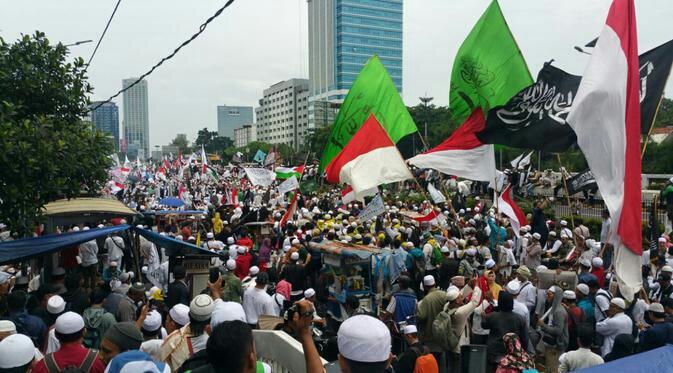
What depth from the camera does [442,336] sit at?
6.21 meters

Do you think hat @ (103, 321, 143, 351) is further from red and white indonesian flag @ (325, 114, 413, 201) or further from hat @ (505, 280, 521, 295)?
red and white indonesian flag @ (325, 114, 413, 201)

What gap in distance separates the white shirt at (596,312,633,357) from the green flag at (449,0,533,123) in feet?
15.5

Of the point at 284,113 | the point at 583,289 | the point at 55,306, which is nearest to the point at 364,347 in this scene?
the point at 55,306

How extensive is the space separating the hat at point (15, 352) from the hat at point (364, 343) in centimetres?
248

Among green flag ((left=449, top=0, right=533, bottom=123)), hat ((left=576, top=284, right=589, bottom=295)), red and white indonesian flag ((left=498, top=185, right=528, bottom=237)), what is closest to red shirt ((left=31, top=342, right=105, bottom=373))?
hat ((left=576, top=284, right=589, bottom=295))

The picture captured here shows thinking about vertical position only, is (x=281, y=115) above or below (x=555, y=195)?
above

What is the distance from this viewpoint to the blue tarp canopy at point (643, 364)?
207 cm

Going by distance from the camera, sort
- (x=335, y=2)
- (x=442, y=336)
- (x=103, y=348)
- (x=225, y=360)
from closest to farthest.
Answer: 1. (x=225, y=360)
2. (x=103, y=348)
3. (x=442, y=336)
4. (x=335, y=2)

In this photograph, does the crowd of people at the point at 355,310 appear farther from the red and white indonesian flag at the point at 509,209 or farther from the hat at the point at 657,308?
the red and white indonesian flag at the point at 509,209

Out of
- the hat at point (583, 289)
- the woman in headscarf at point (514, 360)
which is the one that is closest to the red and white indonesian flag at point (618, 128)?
the woman in headscarf at point (514, 360)

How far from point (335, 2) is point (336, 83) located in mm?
17621

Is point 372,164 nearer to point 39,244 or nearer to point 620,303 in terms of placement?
point 620,303

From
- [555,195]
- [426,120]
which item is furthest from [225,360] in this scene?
[426,120]

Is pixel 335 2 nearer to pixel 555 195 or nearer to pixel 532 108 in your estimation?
pixel 555 195
